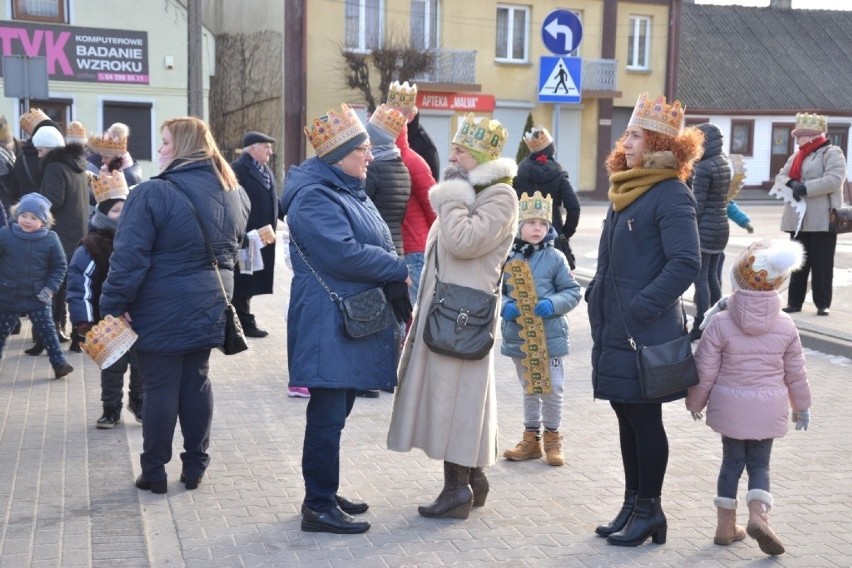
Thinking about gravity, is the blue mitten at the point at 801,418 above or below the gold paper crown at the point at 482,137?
below

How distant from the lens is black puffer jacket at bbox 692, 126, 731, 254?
31.7ft

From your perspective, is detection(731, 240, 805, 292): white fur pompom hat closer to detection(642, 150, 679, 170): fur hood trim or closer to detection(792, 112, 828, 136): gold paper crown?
detection(642, 150, 679, 170): fur hood trim

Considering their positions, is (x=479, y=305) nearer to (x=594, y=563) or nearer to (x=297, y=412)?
(x=594, y=563)

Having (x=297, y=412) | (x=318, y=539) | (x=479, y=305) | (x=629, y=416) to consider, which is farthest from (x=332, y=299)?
(x=297, y=412)

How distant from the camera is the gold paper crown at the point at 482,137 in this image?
5148 millimetres

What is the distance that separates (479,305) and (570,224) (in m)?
5.54

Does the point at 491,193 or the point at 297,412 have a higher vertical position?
the point at 491,193

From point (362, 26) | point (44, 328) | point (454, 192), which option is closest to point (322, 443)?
point (454, 192)

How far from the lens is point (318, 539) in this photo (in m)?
5.07

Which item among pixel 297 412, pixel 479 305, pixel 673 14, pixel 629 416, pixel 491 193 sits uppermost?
pixel 673 14

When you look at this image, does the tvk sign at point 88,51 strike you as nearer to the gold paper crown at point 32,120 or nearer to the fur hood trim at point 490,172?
the gold paper crown at point 32,120

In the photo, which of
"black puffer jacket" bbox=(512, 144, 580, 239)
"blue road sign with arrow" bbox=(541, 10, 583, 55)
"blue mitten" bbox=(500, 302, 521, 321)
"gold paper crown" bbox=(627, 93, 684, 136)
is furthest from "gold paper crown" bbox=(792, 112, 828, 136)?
"gold paper crown" bbox=(627, 93, 684, 136)

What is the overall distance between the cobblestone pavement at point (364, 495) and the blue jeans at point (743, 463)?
0.94 ft

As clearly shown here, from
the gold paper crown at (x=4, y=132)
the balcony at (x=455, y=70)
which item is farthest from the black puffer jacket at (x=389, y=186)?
the balcony at (x=455, y=70)
